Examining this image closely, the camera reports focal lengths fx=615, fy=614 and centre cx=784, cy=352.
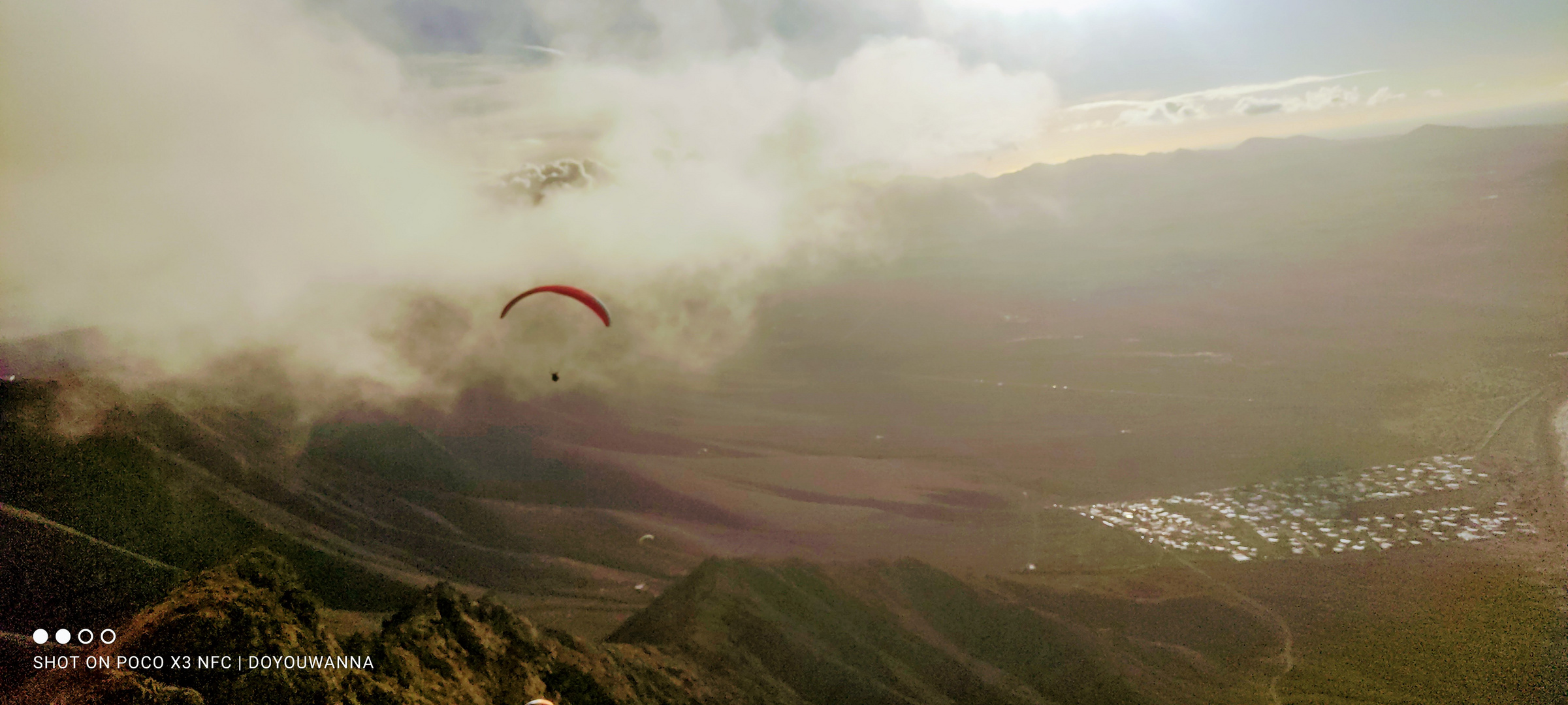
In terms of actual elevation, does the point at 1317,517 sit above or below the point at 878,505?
below

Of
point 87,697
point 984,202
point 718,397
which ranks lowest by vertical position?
point 87,697

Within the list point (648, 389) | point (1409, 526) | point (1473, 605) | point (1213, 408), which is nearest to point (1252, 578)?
point (1473, 605)

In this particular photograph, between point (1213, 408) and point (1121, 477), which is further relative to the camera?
point (1213, 408)

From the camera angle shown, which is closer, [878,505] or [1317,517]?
[1317,517]

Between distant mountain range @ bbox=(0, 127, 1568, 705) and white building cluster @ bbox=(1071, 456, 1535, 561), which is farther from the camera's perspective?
white building cluster @ bbox=(1071, 456, 1535, 561)

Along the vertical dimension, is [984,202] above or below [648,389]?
above

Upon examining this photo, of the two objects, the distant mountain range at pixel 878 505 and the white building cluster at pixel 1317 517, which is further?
the white building cluster at pixel 1317 517

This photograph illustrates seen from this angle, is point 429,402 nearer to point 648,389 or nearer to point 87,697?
point 648,389

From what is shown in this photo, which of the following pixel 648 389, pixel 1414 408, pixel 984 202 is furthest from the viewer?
pixel 984 202
